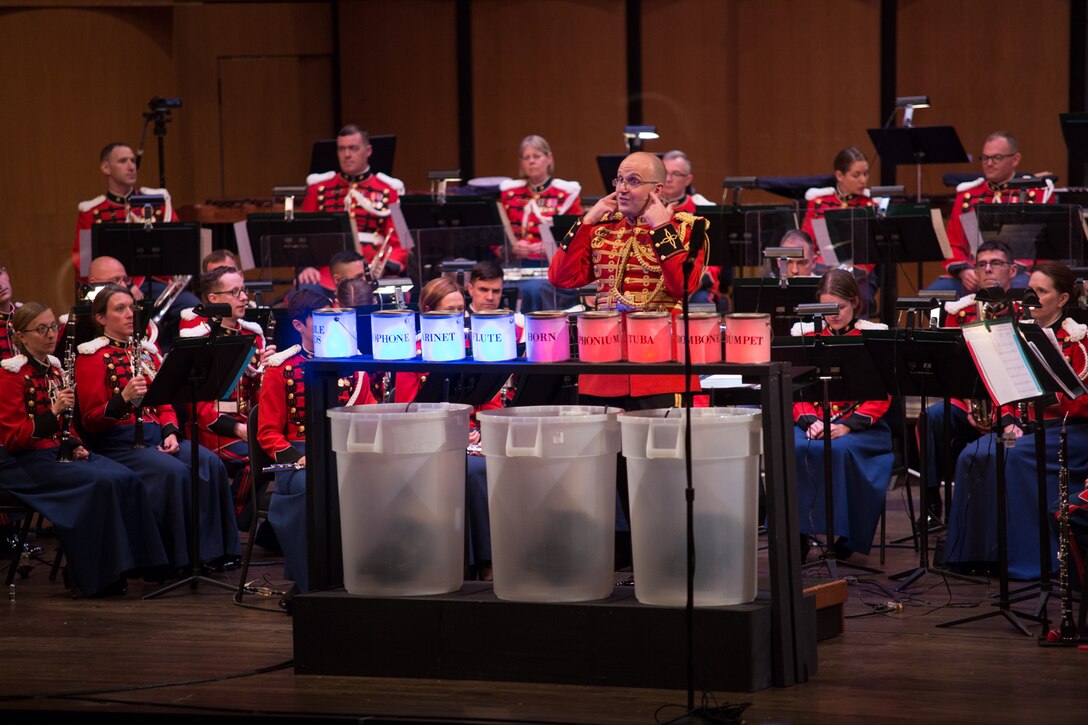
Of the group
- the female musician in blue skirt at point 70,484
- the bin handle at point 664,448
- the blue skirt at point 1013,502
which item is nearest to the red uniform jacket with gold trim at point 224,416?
the female musician in blue skirt at point 70,484

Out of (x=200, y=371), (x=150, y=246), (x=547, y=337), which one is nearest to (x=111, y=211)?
(x=150, y=246)

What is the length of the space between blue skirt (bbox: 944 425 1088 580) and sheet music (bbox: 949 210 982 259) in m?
2.70

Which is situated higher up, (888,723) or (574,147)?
(574,147)

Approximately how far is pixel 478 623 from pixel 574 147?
8632 millimetres

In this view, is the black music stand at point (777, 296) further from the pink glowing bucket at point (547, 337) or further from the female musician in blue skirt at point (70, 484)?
the female musician in blue skirt at point (70, 484)

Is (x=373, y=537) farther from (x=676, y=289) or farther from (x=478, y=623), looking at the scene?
(x=676, y=289)

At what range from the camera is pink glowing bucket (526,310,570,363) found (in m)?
4.75

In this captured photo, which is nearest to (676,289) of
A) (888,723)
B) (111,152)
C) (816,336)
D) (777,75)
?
(816,336)

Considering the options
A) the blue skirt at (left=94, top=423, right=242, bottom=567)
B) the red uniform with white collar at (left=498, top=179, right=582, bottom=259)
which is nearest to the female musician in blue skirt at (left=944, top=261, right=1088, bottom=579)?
A: the blue skirt at (left=94, top=423, right=242, bottom=567)

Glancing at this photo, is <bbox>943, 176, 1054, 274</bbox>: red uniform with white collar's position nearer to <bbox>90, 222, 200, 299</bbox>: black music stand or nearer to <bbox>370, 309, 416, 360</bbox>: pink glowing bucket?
<bbox>90, 222, 200, 299</bbox>: black music stand

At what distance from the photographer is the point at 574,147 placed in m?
13.0

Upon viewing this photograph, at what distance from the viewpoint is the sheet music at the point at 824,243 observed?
341 inches

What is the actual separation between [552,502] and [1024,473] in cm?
249

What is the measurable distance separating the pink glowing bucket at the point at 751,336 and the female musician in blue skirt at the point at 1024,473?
1.93 metres
